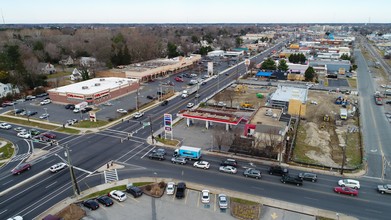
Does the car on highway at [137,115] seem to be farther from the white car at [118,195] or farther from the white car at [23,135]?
the white car at [118,195]

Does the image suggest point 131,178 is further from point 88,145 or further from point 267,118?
point 267,118

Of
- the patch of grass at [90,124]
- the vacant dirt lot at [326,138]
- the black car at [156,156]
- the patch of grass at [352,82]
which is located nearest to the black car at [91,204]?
the black car at [156,156]

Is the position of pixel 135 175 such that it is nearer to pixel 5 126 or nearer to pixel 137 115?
pixel 137 115

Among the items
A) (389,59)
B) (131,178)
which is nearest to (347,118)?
(131,178)

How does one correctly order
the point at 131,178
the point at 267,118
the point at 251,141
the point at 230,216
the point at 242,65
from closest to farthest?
the point at 230,216 → the point at 131,178 → the point at 251,141 → the point at 267,118 → the point at 242,65

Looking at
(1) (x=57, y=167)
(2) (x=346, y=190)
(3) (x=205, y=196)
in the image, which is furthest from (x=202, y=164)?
(1) (x=57, y=167)

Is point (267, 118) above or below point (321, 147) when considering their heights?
above

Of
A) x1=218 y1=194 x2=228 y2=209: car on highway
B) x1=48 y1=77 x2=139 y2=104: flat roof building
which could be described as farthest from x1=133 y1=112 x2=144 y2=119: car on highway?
x1=218 y1=194 x2=228 y2=209: car on highway
